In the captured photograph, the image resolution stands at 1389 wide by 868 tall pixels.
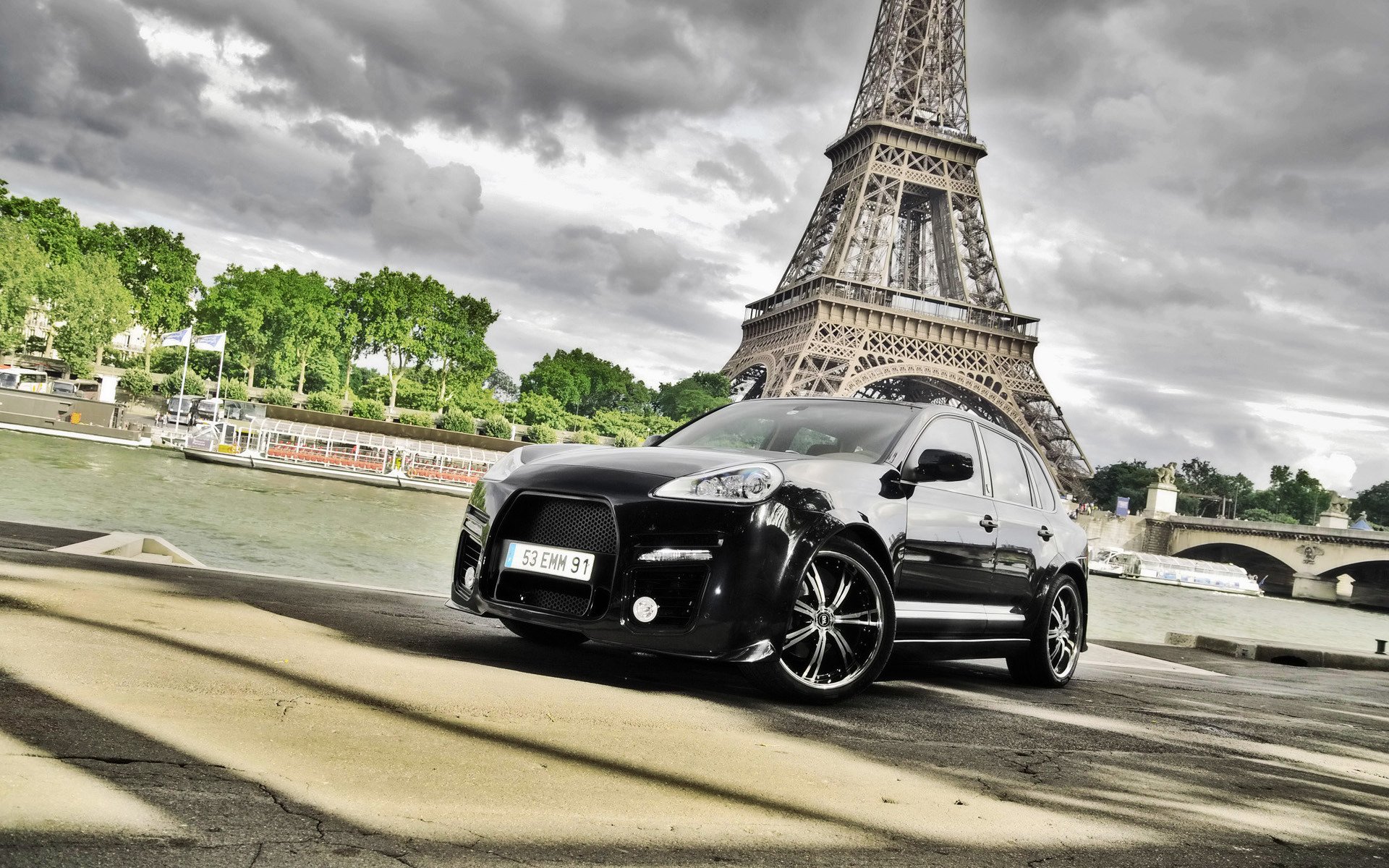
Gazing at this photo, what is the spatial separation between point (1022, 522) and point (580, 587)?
113 inches

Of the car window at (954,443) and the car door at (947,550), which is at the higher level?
the car window at (954,443)

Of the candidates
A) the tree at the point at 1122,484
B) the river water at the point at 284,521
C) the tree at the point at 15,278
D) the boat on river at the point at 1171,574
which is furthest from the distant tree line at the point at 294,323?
the tree at the point at 1122,484

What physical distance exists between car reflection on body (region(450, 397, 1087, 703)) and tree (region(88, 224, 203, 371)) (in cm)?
6820

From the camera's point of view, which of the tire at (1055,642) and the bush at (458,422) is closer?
the tire at (1055,642)

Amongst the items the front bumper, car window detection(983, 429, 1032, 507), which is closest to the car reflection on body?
the front bumper

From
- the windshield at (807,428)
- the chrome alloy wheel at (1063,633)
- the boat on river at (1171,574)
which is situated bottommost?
the boat on river at (1171,574)

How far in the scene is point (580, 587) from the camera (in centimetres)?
423

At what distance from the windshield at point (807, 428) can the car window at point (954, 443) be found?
136 mm

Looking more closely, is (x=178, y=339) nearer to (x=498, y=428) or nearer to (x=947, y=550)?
(x=498, y=428)

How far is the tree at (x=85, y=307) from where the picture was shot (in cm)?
5197

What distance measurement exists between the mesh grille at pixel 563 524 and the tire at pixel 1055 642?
3.02 metres

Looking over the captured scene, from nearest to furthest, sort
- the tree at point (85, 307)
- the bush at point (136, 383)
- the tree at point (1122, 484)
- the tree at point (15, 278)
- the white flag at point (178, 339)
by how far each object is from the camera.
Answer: the white flag at point (178, 339) < the tree at point (15, 278) < the tree at point (85, 307) < the bush at point (136, 383) < the tree at point (1122, 484)

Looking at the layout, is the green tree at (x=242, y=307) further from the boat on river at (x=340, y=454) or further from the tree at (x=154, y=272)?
the boat on river at (x=340, y=454)

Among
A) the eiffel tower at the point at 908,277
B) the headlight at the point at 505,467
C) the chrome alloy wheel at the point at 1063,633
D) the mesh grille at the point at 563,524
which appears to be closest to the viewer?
the mesh grille at the point at 563,524
